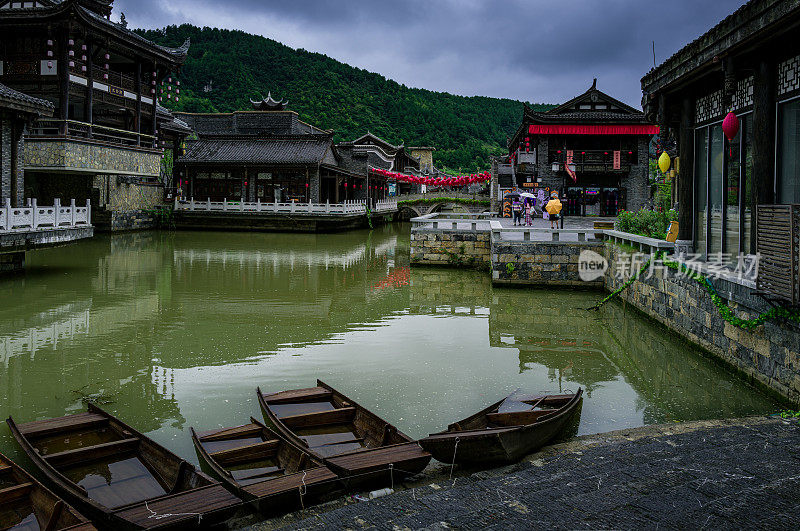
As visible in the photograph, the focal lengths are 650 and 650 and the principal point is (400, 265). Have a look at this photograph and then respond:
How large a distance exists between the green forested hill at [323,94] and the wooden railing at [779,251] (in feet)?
229

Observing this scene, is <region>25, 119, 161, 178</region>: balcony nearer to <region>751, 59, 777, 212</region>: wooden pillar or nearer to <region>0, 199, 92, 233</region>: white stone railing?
<region>0, 199, 92, 233</region>: white stone railing

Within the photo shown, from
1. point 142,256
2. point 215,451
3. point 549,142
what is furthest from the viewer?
point 549,142

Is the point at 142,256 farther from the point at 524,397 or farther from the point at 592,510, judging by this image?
the point at 592,510

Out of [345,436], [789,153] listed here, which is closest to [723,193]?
[789,153]

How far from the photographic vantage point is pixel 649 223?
1736 cm

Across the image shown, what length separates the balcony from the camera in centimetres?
2620

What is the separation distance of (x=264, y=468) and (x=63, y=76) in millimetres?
27984

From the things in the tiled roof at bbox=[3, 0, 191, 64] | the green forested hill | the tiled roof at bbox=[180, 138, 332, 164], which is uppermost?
the green forested hill

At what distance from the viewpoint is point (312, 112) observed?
84.3 meters

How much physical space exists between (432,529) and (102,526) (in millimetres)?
2729

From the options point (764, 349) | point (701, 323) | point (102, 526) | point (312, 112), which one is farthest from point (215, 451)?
point (312, 112)

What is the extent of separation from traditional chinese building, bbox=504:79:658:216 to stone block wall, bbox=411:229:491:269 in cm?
1497

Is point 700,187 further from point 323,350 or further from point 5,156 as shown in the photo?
point 5,156

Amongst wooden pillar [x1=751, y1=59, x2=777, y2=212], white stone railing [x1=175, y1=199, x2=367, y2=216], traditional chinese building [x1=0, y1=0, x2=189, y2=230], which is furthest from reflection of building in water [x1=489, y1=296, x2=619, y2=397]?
white stone railing [x1=175, y1=199, x2=367, y2=216]
